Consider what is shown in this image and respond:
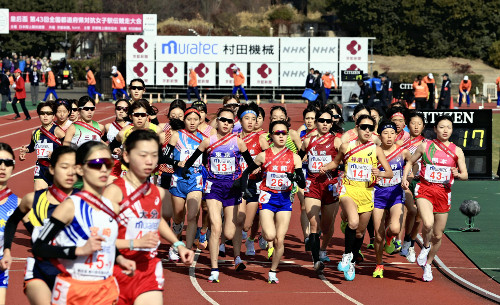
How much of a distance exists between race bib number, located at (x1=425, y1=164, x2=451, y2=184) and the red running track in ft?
4.38

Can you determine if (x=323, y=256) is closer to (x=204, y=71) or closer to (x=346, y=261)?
(x=346, y=261)

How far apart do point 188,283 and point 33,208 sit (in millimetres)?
4290

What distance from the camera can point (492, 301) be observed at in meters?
10.9

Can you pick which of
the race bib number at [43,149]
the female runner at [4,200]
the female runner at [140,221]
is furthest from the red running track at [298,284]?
the female runner at [140,221]

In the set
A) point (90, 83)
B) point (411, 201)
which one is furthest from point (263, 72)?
point (411, 201)

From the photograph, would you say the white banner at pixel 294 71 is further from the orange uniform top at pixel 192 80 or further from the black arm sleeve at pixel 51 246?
the black arm sleeve at pixel 51 246

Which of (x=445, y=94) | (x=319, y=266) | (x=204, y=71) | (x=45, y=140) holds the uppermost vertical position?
(x=204, y=71)

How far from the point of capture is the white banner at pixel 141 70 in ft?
148

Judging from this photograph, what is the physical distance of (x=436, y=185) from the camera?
11.8m

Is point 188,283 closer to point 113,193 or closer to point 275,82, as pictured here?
point 113,193

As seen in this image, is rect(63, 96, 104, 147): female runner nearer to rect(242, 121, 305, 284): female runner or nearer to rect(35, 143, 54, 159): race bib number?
rect(35, 143, 54, 159): race bib number

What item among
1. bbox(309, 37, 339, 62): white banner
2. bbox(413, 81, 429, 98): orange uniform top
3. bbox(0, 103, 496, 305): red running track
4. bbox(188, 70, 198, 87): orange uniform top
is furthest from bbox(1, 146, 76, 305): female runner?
bbox(309, 37, 339, 62): white banner

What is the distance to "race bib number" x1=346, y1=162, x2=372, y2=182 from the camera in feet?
37.8

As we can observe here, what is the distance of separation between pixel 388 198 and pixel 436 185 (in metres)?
0.67
